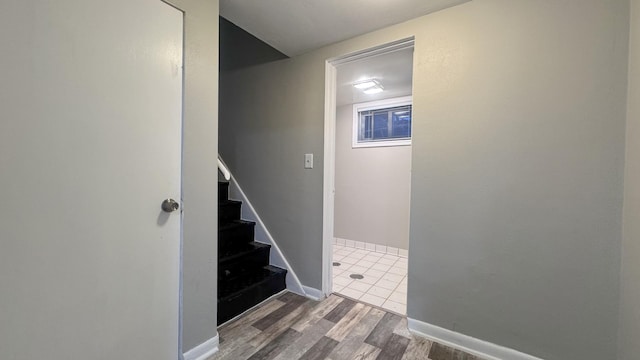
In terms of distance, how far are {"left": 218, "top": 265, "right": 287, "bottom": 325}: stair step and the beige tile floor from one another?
0.57 m

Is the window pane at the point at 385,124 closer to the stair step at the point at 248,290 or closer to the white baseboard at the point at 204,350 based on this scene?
the stair step at the point at 248,290

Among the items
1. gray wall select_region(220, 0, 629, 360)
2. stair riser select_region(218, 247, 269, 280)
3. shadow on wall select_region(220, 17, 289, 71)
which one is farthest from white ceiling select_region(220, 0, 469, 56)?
stair riser select_region(218, 247, 269, 280)

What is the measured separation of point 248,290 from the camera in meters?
1.95

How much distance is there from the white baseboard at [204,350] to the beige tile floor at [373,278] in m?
1.12

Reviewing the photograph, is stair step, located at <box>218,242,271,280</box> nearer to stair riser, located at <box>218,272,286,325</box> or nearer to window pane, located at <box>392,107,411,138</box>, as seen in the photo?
stair riser, located at <box>218,272,286,325</box>

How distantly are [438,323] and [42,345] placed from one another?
1.99m

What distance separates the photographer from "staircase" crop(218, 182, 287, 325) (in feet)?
6.15

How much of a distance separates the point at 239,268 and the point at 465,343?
5.67 ft

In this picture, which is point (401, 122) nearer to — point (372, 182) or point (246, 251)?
point (372, 182)

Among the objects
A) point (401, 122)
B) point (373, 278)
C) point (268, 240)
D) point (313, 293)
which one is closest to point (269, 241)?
point (268, 240)

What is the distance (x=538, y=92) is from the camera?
1.35 meters

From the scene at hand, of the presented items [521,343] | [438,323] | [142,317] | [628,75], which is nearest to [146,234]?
[142,317]

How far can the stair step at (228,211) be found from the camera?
239cm

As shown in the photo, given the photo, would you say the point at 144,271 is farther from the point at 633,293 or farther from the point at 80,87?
the point at 633,293
